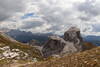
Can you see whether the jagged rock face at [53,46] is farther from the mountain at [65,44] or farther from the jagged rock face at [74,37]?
the jagged rock face at [74,37]

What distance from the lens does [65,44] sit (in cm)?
14162

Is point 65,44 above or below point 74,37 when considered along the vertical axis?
below

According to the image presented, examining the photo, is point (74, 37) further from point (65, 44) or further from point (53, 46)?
point (53, 46)

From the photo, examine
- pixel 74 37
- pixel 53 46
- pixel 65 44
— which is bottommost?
pixel 53 46

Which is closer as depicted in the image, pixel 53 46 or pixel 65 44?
pixel 65 44

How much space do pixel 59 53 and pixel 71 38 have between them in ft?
52.9

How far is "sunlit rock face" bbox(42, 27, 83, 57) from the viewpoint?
140 meters

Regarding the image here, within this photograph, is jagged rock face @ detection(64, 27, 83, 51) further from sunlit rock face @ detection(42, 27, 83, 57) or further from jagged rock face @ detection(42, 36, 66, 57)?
jagged rock face @ detection(42, 36, 66, 57)

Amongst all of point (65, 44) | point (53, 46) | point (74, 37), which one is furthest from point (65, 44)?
point (74, 37)

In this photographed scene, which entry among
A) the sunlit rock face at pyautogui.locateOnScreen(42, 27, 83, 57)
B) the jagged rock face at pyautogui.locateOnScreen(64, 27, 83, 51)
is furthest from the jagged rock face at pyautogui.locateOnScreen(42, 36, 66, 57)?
the jagged rock face at pyautogui.locateOnScreen(64, 27, 83, 51)

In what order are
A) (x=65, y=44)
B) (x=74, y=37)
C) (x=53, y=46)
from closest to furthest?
(x=65, y=44), (x=53, y=46), (x=74, y=37)

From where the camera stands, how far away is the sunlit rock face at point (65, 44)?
458 ft

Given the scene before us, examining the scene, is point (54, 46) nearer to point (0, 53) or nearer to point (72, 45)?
point (72, 45)

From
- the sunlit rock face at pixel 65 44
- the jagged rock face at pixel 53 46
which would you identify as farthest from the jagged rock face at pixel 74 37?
the jagged rock face at pixel 53 46
